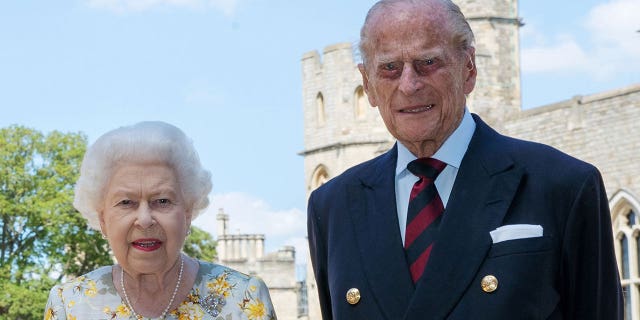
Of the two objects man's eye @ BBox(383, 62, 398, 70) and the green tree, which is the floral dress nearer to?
man's eye @ BBox(383, 62, 398, 70)

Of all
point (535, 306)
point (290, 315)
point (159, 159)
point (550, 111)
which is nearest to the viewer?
point (535, 306)

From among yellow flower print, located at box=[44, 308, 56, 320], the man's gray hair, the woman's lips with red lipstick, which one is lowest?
yellow flower print, located at box=[44, 308, 56, 320]

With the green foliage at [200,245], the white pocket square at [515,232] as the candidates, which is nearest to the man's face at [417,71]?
the white pocket square at [515,232]

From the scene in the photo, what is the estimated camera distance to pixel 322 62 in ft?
117

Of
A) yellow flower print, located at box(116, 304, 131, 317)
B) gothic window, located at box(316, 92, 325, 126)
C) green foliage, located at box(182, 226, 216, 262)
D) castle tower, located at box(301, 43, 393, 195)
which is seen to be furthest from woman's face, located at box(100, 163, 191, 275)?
green foliage, located at box(182, 226, 216, 262)

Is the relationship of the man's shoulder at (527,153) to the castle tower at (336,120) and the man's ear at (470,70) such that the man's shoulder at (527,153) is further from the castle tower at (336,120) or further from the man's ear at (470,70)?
the castle tower at (336,120)

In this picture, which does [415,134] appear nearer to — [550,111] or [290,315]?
[550,111]

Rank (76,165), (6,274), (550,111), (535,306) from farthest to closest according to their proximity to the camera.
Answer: (76,165) → (6,274) → (550,111) → (535,306)

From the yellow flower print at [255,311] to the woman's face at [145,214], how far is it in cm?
38

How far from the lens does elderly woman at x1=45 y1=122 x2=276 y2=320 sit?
15.0 feet

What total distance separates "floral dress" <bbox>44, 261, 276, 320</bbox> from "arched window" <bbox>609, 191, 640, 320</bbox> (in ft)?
55.7

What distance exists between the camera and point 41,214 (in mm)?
35344

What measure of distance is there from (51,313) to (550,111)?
63.3 feet

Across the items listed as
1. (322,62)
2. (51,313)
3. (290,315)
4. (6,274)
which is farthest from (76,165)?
(51,313)
